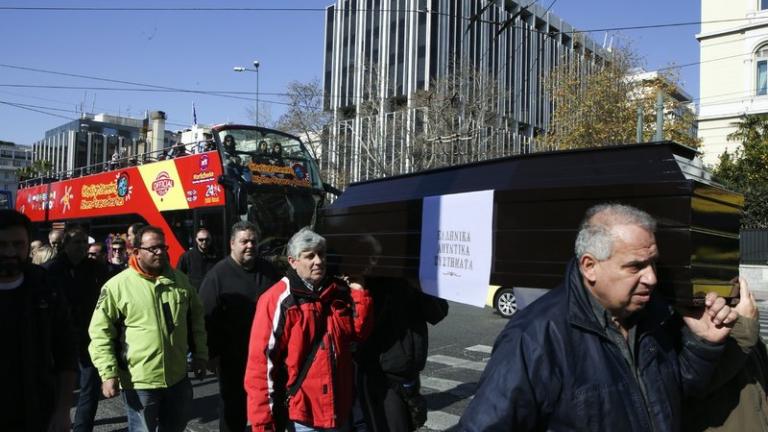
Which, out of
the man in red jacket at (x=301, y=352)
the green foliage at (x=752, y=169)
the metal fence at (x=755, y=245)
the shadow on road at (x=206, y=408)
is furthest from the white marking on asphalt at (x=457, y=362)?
the green foliage at (x=752, y=169)

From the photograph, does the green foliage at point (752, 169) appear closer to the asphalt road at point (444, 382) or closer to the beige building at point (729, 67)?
the beige building at point (729, 67)

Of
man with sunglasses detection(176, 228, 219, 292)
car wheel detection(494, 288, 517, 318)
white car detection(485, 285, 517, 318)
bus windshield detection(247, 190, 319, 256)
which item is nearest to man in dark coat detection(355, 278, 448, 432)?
man with sunglasses detection(176, 228, 219, 292)

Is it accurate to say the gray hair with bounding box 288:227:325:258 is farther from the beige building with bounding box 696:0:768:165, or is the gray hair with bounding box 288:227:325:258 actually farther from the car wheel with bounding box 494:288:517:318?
the beige building with bounding box 696:0:768:165

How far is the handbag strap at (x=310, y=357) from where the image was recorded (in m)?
3.43

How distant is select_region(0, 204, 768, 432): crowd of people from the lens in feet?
6.43

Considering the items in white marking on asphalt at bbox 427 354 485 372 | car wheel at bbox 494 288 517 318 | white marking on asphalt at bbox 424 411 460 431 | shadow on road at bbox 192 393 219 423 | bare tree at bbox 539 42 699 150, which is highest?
bare tree at bbox 539 42 699 150

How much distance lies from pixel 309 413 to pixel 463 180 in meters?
1.56

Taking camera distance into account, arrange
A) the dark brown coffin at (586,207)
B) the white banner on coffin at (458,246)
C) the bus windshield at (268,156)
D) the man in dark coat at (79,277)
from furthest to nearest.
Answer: the bus windshield at (268,156)
the man in dark coat at (79,277)
the white banner on coffin at (458,246)
the dark brown coffin at (586,207)

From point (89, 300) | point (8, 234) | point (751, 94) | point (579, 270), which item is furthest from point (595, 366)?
point (751, 94)

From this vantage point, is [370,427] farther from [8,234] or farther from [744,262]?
[744,262]

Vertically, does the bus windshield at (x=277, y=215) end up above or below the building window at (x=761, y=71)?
below

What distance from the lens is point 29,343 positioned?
3.04 meters

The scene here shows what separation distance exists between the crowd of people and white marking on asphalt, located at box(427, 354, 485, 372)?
4624 millimetres

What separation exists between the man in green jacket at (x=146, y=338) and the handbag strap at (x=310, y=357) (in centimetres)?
113
